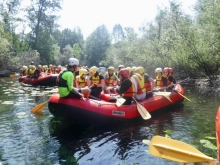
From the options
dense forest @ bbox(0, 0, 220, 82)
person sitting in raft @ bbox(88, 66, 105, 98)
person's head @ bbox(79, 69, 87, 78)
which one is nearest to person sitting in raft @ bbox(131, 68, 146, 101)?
person sitting in raft @ bbox(88, 66, 105, 98)

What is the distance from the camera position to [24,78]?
53.1 ft

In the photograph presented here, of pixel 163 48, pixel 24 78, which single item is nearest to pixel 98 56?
pixel 163 48

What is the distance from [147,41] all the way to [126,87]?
20201mm

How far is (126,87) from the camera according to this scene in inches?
242

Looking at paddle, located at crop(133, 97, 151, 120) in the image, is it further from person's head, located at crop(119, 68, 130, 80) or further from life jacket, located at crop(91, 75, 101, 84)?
life jacket, located at crop(91, 75, 101, 84)

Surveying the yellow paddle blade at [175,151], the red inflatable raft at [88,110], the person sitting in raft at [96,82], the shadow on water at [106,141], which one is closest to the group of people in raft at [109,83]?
the person sitting in raft at [96,82]

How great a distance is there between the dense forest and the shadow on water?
28.4 ft

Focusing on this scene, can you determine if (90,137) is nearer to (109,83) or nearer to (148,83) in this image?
(148,83)

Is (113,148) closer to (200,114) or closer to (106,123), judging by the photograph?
(106,123)

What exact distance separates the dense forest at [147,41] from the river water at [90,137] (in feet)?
25.1

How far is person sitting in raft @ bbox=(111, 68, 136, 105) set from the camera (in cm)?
603

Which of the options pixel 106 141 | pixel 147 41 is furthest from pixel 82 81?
pixel 147 41

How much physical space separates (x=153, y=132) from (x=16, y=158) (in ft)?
9.87

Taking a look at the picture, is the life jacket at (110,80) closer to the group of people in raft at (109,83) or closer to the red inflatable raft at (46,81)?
the group of people in raft at (109,83)
